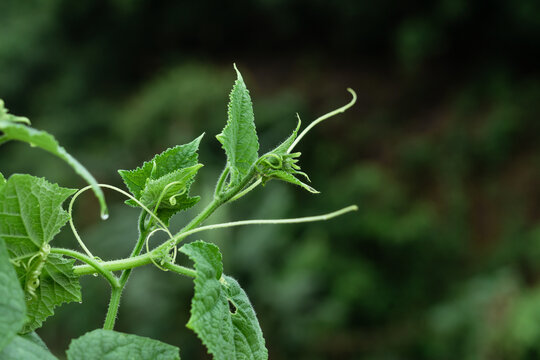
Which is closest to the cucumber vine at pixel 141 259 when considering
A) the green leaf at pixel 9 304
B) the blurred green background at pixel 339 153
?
the green leaf at pixel 9 304

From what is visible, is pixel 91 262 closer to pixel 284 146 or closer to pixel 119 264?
pixel 119 264

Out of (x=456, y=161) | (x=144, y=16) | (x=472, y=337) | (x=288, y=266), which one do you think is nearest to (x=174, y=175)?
(x=472, y=337)

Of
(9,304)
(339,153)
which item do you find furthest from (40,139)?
(339,153)

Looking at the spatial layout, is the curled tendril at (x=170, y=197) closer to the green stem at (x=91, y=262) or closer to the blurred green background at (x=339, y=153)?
the green stem at (x=91, y=262)

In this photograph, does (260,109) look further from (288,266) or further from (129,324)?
(129,324)

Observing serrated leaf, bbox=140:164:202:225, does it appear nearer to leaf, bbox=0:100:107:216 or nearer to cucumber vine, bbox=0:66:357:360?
cucumber vine, bbox=0:66:357:360

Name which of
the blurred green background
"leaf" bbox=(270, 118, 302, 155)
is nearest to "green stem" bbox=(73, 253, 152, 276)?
"leaf" bbox=(270, 118, 302, 155)
